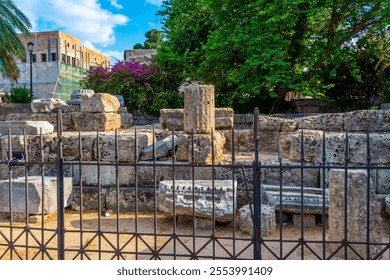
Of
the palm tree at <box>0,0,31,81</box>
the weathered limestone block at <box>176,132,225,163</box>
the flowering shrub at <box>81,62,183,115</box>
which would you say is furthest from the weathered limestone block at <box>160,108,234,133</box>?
the palm tree at <box>0,0,31,81</box>

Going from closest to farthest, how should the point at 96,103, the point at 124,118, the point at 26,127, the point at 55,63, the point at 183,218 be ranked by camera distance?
the point at 183,218 → the point at 26,127 → the point at 96,103 → the point at 124,118 → the point at 55,63

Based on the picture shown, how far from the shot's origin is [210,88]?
651cm

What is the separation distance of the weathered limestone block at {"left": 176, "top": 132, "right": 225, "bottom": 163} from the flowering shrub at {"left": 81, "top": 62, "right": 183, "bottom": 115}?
26.3 ft

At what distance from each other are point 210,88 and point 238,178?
5.71 ft

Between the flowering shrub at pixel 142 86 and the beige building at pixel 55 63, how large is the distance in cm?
819

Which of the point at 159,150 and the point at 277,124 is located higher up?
the point at 277,124

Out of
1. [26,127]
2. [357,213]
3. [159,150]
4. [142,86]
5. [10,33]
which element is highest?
[10,33]

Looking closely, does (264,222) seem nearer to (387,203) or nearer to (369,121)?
(387,203)

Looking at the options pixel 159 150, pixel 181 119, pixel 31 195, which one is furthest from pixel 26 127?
pixel 181 119

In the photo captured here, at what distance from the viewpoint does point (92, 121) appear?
8836 mm

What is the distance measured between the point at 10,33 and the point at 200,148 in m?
13.8

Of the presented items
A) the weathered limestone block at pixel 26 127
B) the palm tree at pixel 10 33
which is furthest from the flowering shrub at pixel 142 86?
the weathered limestone block at pixel 26 127

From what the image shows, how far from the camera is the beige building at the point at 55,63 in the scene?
27984 mm

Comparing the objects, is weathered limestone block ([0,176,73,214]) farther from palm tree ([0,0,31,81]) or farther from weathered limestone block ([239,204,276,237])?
palm tree ([0,0,31,81])
